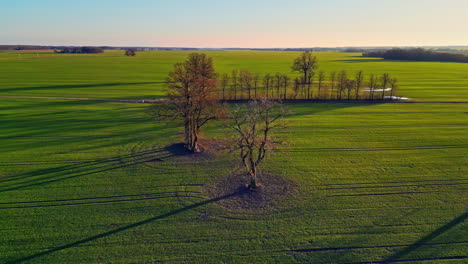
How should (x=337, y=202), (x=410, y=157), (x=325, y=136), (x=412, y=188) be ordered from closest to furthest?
(x=337, y=202) → (x=412, y=188) → (x=410, y=157) → (x=325, y=136)

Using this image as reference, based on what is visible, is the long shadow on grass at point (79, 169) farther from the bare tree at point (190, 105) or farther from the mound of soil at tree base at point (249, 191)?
the mound of soil at tree base at point (249, 191)

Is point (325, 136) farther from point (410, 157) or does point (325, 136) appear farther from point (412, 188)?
point (412, 188)

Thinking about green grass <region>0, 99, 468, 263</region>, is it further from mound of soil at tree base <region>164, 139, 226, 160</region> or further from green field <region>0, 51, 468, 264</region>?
mound of soil at tree base <region>164, 139, 226, 160</region>

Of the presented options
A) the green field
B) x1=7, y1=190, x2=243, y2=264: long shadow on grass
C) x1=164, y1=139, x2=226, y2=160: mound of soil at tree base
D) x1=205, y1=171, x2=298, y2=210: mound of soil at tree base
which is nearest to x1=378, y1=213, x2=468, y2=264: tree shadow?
the green field

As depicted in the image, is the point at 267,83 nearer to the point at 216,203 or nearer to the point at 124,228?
the point at 216,203

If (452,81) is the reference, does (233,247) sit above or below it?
below

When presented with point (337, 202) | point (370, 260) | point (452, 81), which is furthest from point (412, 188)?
point (452, 81)
